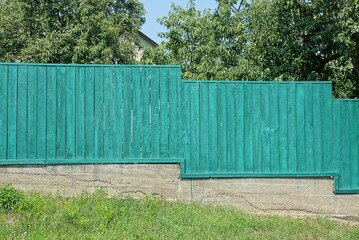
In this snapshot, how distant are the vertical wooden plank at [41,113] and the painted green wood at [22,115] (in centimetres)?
21

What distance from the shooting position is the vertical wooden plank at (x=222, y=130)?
25.0ft

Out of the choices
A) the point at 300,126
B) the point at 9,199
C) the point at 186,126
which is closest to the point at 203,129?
Result: the point at 186,126

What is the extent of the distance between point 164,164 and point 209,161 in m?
0.79

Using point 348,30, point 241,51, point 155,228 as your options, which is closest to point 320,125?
point 348,30

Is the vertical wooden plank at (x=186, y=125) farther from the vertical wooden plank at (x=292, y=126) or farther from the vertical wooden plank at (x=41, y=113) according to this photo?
the vertical wooden plank at (x=41, y=113)

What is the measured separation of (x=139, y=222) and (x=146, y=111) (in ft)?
6.66

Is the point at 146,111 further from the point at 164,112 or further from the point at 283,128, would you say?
the point at 283,128

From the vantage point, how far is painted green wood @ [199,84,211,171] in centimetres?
759

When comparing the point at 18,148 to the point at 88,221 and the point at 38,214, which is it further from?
the point at 88,221

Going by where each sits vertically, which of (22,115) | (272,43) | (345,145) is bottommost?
(345,145)

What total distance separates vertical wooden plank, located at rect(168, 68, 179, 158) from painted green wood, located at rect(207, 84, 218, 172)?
0.59 meters

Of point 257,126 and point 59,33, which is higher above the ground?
point 59,33

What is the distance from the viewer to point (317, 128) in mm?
7793

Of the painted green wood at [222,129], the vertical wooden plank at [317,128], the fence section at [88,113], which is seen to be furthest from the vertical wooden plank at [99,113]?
the vertical wooden plank at [317,128]
